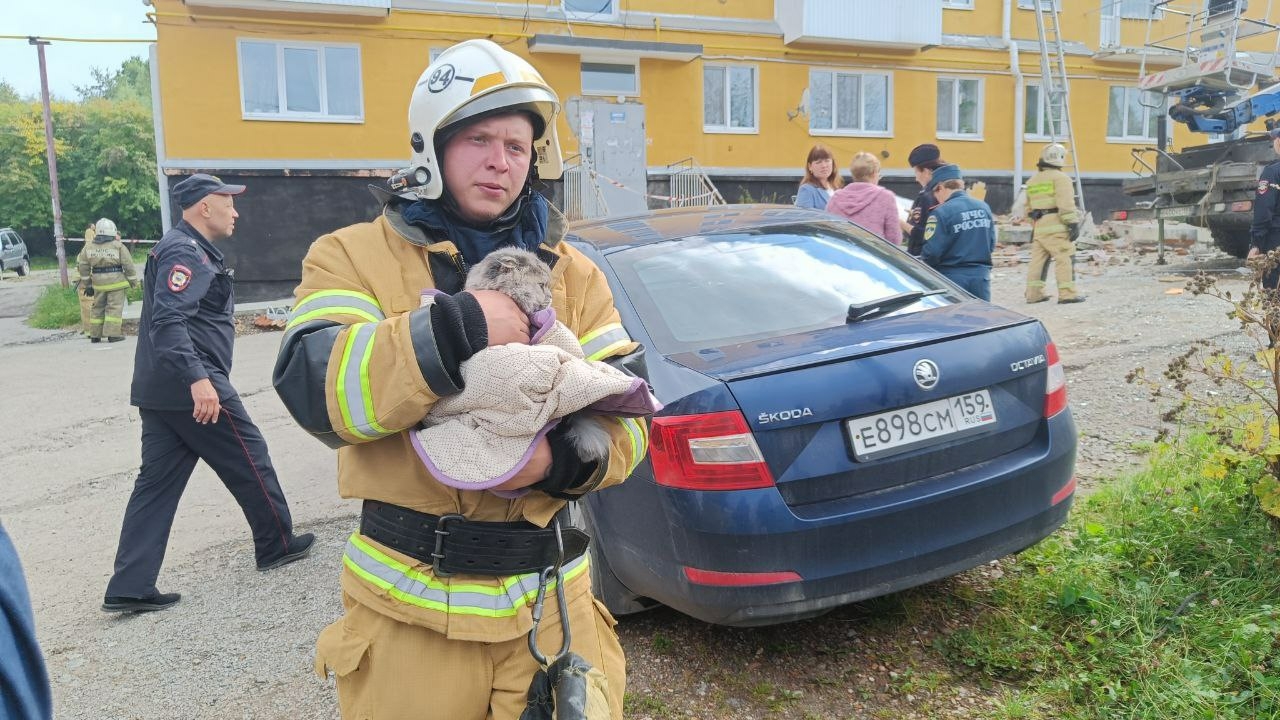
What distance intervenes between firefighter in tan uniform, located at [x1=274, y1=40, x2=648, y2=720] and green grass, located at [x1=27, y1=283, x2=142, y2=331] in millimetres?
15730

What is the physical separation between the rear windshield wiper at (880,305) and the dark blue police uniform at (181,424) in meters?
2.88

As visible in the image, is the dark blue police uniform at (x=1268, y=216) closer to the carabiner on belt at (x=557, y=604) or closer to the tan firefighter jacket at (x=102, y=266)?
the carabiner on belt at (x=557, y=604)

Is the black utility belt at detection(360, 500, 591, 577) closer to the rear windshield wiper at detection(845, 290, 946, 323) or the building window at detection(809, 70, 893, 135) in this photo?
the rear windshield wiper at detection(845, 290, 946, 323)

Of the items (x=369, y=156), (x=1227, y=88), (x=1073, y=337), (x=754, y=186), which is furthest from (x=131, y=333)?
(x=1227, y=88)

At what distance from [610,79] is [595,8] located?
60.1 inches

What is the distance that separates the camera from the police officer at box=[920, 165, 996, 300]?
6125 mm

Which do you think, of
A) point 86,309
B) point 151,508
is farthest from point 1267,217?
point 86,309

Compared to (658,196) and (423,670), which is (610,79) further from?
(423,670)

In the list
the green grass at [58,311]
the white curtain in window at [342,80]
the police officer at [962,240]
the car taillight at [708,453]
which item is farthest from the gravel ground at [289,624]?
the white curtain in window at [342,80]

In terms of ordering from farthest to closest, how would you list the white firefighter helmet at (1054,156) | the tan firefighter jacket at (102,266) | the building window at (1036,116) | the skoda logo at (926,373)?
the building window at (1036,116) < the tan firefighter jacket at (102,266) < the white firefighter helmet at (1054,156) < the skoda logo at (926,373)

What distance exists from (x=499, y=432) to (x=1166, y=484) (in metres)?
3.48

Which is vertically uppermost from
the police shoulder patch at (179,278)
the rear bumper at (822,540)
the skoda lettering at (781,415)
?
the police shoulder patch at (179,278)

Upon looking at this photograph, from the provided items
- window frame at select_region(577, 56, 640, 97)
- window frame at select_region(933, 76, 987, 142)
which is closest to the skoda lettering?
window frame at select_region(577, 56, 640, 97)

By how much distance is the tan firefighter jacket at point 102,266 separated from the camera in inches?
507
